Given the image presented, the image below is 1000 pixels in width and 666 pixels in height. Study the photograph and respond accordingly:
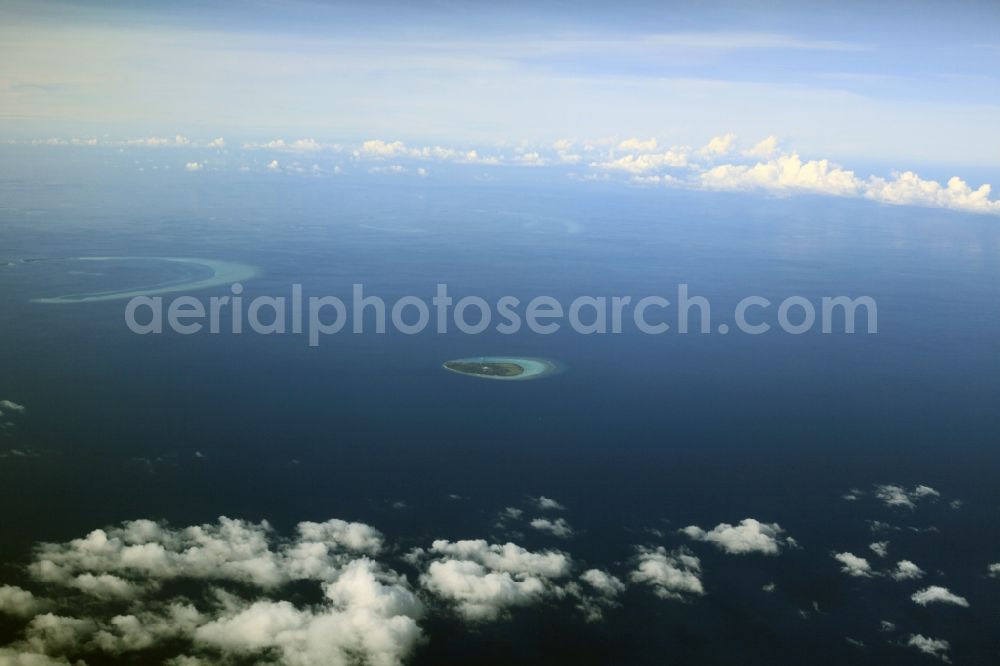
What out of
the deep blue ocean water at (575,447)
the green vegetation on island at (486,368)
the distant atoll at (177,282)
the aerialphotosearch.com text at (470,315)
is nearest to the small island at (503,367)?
the green vegetation on island at (486,368)

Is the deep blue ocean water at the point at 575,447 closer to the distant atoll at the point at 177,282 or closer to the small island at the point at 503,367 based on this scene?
the small island at the point at 503,367

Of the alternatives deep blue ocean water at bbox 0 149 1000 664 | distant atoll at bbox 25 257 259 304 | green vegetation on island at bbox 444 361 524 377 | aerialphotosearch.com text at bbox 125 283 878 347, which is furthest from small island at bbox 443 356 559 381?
distant atoll at bbox 25 257 259 304

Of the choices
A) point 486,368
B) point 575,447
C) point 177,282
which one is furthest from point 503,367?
point 177,282

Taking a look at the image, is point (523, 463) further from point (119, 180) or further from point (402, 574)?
point (119, 180)

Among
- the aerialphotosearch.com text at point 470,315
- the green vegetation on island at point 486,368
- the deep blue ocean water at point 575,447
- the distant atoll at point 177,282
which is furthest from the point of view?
the distant atoll at point 177,282

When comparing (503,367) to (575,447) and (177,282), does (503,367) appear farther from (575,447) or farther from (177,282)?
(177,282)

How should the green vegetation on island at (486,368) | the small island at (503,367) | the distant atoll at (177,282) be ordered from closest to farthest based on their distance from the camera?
the small island at (503,367) < the green vegetation on island at (486,368) < the distant atoll at (177,282)

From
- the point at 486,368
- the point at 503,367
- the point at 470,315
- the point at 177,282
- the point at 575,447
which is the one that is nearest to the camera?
the point at 575,447

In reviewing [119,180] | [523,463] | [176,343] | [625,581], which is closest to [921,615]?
[625,581]
